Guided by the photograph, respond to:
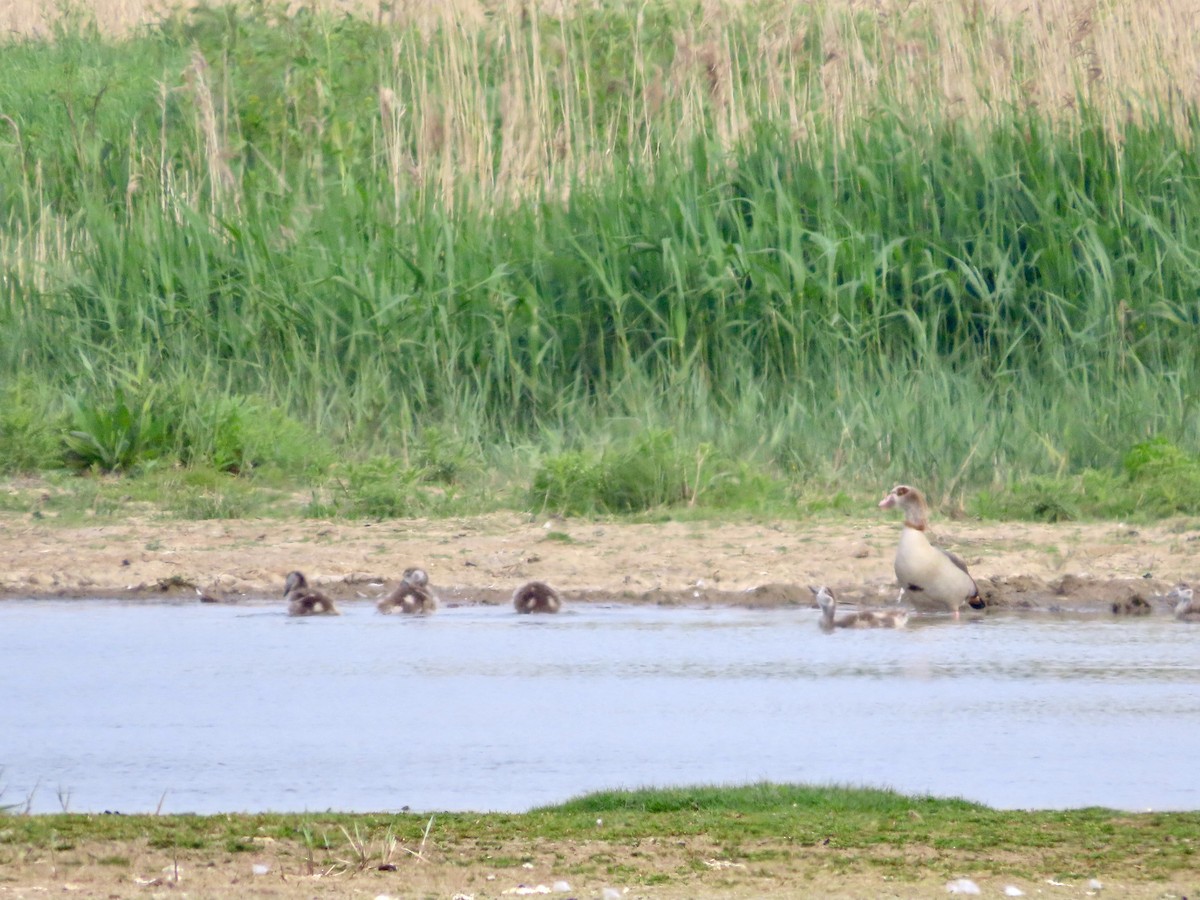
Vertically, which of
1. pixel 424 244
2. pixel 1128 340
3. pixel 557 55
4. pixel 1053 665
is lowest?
pixel 1053 665

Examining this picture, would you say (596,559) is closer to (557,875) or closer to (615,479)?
(615,479)

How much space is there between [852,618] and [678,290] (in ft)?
13.0

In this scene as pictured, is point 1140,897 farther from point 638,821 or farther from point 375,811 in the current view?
point 375,811

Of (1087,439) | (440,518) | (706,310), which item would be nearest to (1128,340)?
(1087,439)

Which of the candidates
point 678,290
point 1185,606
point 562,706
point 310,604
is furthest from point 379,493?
point 1185,606

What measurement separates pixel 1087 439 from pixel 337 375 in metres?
4.40

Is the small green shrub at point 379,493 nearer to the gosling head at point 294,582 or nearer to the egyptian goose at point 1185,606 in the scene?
the gosling head at point 294,582

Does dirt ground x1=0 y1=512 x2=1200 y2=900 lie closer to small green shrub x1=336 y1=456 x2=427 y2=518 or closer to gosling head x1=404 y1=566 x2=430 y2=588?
small green shrub x1=336 y1=456 x2=427 y2=518

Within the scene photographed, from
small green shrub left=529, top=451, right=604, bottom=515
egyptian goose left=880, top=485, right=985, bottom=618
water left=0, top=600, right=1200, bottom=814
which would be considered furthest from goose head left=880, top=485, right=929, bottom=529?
small green shrub left=529, top=451, right=604, bottom=515

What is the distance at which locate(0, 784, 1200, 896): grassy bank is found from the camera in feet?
14.7

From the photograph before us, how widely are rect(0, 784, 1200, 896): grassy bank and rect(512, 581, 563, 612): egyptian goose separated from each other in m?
3.31

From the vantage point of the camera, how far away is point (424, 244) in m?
12.4

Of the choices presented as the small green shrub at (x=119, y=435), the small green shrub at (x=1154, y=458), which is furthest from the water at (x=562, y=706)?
the small green shrub at (x=119, y=435)

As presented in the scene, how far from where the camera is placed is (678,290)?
1181cm
